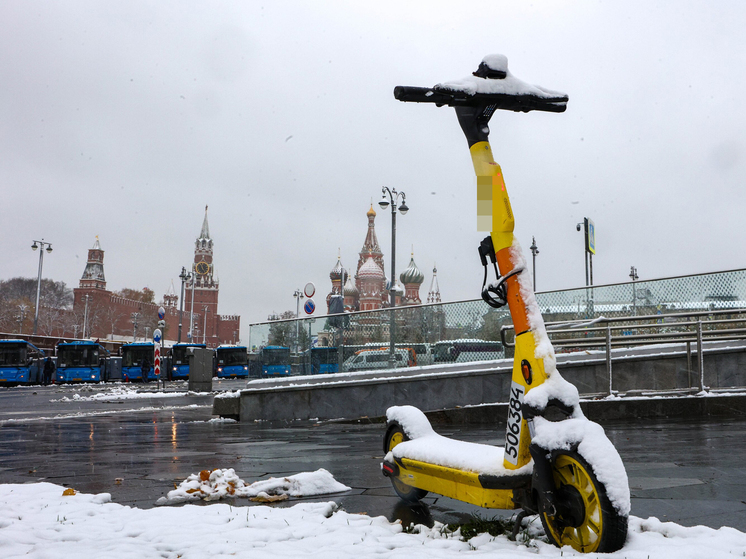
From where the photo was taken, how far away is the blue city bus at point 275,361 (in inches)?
528

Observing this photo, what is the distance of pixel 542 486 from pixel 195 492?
276cm

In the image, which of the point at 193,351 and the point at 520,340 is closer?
the point at 520,340

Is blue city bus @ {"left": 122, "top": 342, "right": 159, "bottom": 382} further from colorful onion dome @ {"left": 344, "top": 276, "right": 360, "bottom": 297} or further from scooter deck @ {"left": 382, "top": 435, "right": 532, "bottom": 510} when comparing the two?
colorful onion dome @ {"left": 344, "top": 276, "right": 360, "bottom": 297}

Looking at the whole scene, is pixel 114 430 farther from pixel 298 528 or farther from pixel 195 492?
pixel 298 528

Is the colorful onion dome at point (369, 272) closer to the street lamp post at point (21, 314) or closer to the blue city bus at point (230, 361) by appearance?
the street lamp post at point (21, 314)

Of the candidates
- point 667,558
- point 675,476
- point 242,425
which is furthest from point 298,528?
point 242,425

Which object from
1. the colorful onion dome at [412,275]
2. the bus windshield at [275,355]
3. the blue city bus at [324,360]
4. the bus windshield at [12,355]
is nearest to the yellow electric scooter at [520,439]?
the blue city bus at [324,360]

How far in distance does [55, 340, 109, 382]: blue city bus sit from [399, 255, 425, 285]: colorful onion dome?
218ft

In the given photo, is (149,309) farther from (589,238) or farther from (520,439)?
(520,439)

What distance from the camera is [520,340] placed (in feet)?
10.3

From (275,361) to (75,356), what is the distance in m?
32.4

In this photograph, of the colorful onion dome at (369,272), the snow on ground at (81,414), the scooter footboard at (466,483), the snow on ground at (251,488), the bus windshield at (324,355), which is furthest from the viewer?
the colorful onion dome at (369,272)

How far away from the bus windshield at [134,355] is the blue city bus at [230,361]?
4.49m

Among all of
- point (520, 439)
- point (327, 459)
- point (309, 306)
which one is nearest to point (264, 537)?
point (520, 439)
